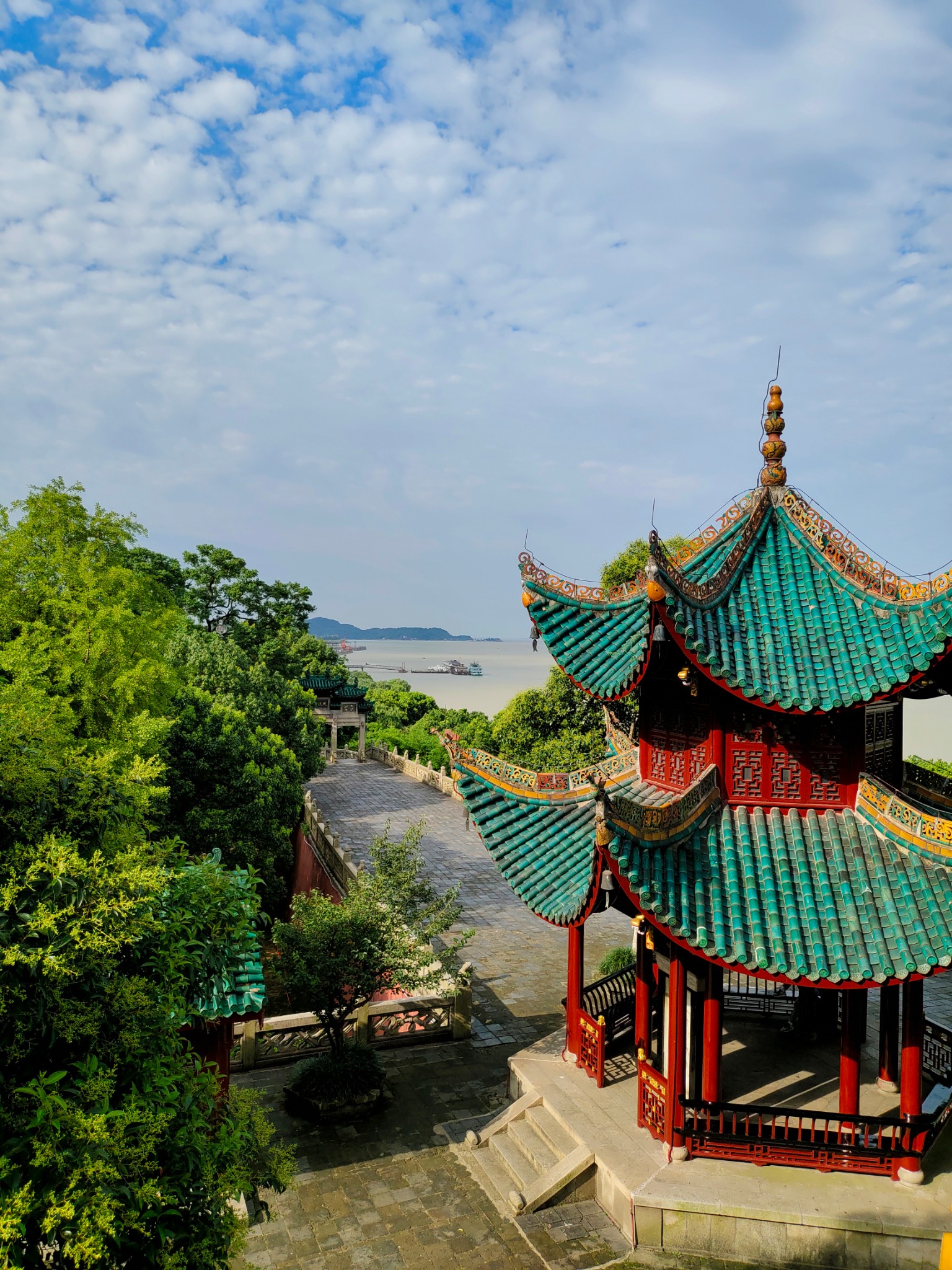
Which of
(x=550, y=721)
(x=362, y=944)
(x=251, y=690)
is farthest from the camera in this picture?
(x=550, y=721)

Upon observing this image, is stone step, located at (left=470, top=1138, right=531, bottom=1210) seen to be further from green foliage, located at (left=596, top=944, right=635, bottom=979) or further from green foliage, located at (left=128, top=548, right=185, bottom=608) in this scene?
green foliage, located at (left=128, top=548, right=185, bottom=608)

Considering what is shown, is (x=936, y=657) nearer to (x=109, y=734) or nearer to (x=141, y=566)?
(x=109, y=734)

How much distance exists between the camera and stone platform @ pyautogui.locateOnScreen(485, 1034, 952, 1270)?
838cm

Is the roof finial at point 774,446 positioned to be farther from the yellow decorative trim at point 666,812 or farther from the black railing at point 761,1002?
the black railing at point 761,1002

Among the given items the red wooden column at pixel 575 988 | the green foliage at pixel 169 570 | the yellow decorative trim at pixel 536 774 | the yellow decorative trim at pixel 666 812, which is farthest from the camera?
the green foliage at pixel 169 570

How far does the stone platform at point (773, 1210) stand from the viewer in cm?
838

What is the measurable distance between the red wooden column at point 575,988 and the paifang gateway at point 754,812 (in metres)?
0.05

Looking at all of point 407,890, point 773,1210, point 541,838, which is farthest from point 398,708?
point 773,1210

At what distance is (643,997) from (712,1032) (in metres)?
1.74

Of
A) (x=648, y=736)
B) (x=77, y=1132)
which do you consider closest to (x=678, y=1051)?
(x=648, y=736)

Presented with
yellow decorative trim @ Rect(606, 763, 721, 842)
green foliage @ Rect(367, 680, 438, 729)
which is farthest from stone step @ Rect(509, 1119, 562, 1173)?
green foliage @ Rect(367, 680, 438, 729)

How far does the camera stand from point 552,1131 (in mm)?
10555

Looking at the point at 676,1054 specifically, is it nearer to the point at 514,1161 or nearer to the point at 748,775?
the point at 514,1161

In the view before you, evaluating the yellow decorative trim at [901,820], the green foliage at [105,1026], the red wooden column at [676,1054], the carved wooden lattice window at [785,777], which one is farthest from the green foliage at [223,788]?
the green foliage at [105,1026]
